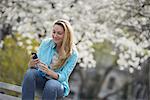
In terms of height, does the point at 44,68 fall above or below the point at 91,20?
below

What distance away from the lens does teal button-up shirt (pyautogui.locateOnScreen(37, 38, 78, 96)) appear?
16.3 feet

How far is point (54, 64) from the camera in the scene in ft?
16.4

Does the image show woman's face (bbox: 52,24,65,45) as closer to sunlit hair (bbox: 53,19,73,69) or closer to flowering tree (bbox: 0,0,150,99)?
sunlit hair (bbox: 53,19,73,69)

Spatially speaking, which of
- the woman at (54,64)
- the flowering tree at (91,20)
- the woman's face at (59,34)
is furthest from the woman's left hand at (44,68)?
the flowering tree at (91,20)

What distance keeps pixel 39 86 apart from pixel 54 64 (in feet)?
1.09

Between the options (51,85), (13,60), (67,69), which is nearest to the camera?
(51,85)

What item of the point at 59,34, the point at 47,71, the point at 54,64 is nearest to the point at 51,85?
the point at 47,71

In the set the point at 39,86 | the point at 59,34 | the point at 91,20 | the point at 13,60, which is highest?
the point at 91,20

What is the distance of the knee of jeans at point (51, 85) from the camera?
4.69m

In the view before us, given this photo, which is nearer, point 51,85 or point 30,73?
point 51,85

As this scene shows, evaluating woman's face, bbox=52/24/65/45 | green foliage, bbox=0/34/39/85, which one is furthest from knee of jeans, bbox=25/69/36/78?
green foliage, bbox=0/34/39/85

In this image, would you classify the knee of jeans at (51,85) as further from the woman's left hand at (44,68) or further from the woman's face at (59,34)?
the woman's face at (59,34)

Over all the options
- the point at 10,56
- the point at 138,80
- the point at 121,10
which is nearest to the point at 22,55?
the point at 10,56

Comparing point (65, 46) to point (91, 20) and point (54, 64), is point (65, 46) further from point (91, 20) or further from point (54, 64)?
point (91, 20)
